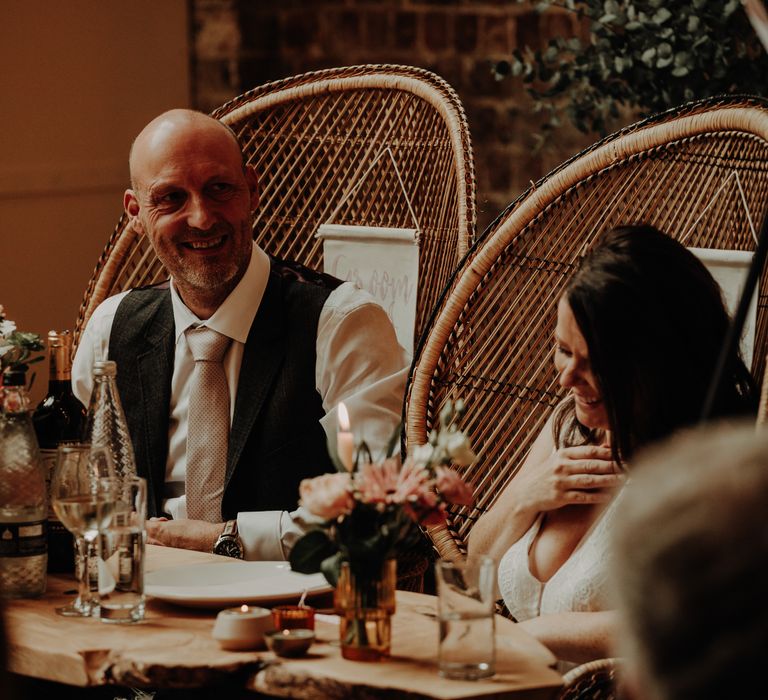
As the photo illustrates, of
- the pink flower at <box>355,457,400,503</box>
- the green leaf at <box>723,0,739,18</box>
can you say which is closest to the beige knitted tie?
the pink flower at <box>355,457,400,503</box>

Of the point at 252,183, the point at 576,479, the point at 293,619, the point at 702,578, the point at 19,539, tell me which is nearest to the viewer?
the point at 702,578

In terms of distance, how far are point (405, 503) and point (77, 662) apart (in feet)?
1.37

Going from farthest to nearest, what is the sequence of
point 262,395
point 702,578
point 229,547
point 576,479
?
point 262,395
point 229,547
point 576,479
point 702,578

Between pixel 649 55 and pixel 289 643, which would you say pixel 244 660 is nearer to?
pixel 289 643

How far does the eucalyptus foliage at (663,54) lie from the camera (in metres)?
2.71

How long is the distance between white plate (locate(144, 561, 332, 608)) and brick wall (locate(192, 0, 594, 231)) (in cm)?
248

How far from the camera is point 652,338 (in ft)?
5.60

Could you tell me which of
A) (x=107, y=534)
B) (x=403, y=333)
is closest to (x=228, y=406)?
(x=403, y=333)

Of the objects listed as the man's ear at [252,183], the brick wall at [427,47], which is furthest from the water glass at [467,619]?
the brick wall at [427,47]

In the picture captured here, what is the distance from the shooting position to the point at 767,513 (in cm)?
55

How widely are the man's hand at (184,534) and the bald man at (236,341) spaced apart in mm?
61

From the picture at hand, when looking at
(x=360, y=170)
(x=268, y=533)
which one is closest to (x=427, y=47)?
(x=360, y=170)

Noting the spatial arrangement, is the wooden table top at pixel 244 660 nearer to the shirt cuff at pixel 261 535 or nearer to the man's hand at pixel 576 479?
the man's hand at pixel 576 479

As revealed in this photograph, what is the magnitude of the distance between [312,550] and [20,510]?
486 mm
